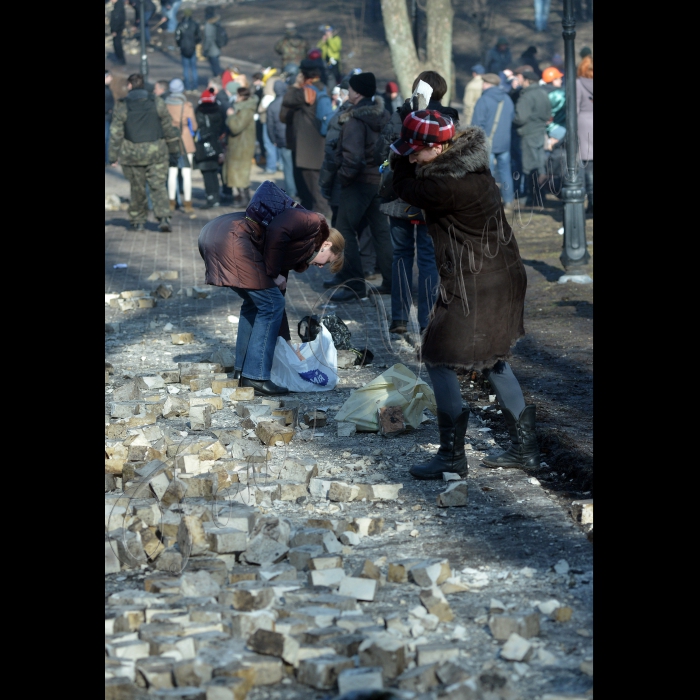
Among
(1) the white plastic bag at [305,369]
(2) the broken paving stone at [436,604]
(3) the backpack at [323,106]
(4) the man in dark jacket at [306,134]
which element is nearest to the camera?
(2) the broken paving stone at [436,604]

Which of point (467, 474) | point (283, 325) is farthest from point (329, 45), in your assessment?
point (467, 474)

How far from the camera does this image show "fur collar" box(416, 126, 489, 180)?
559 cm

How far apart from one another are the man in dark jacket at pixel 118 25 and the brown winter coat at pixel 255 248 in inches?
1014

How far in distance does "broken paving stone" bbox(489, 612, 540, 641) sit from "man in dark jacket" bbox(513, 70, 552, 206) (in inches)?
→ 495

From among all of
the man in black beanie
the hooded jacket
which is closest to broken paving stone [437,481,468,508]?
the man in black beanie

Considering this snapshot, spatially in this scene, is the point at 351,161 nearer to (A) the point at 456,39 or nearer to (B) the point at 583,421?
(B) the point at 583,421

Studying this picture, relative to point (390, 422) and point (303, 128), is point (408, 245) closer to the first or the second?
point (390, 422)

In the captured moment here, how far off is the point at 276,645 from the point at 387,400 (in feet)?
10.8

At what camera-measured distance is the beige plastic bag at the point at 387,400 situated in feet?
23.1

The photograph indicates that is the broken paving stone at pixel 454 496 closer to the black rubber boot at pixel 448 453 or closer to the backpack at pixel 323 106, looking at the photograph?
the black rubber boot at pixel 448 453

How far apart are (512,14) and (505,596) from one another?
36.2m

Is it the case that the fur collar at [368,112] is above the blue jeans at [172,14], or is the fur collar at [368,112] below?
below

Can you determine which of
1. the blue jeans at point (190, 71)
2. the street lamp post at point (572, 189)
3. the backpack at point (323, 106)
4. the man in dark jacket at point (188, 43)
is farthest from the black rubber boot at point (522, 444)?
the blue jeans at point (190, 71)
